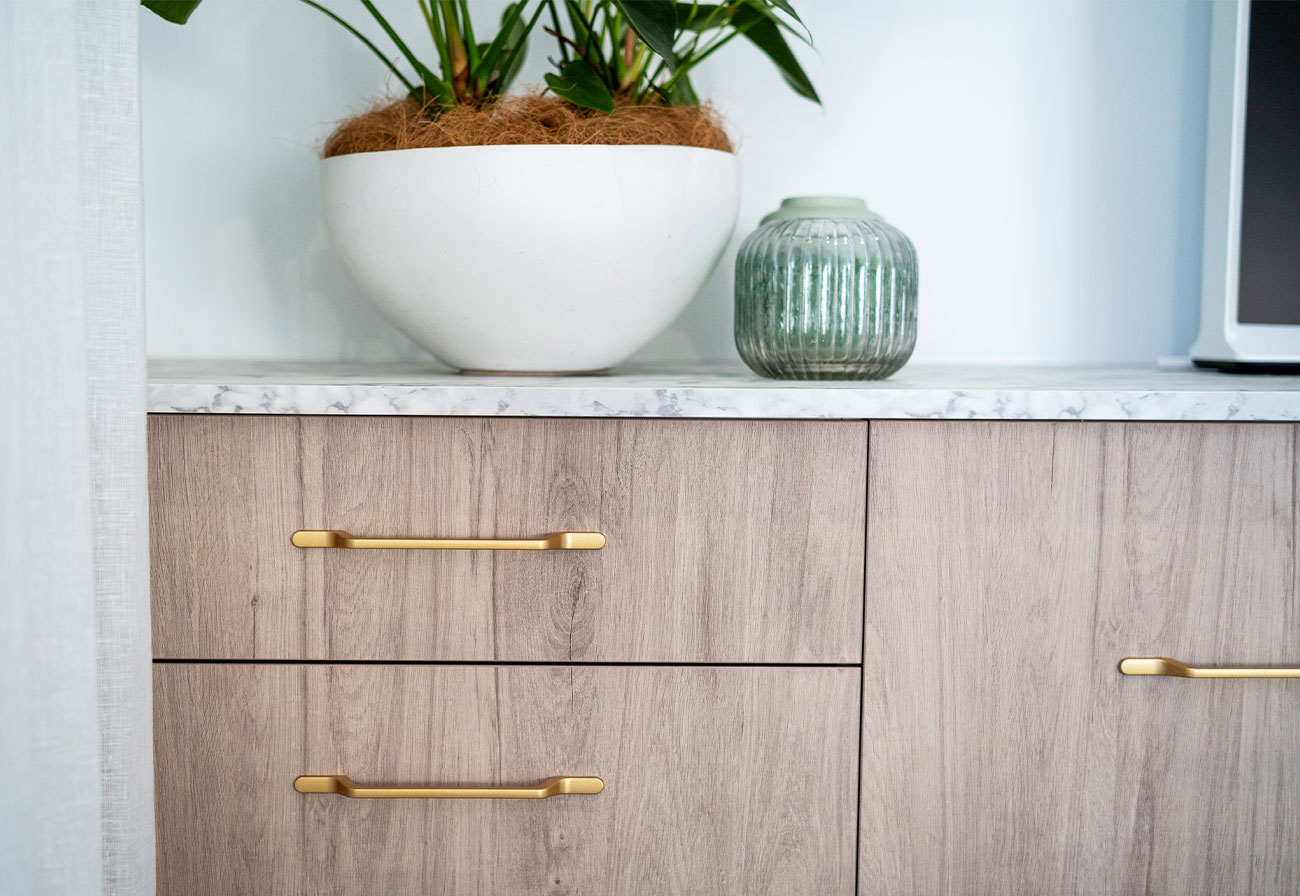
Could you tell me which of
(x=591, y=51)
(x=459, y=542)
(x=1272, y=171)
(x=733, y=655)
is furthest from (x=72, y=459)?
(x=1272, y=171)

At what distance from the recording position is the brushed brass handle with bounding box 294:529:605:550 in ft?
2.39

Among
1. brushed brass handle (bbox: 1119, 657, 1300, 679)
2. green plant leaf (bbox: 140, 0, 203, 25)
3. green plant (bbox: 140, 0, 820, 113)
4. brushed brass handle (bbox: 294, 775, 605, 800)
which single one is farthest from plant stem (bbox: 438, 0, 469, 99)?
brushed brass handle (bbox: 1119, 657, 1300, 679)

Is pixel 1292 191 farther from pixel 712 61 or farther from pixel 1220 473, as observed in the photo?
pixel 712 61

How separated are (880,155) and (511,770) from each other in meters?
0.85

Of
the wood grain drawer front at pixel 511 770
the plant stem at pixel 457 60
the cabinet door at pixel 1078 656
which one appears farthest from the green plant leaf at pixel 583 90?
the wood grain drawer front at pixel 511 770

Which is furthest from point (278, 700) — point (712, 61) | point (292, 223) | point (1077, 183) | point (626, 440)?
point (1077, 183)

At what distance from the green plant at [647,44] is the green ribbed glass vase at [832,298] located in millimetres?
172

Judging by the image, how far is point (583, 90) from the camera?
0.81m

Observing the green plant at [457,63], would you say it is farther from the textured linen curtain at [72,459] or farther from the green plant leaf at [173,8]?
the textured linen curtain at [72,459]

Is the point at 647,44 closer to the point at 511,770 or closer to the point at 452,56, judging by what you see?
the point at 452,56

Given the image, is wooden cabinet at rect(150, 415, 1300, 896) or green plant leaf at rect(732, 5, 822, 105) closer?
wooden cabinet at rect(150, 415, 1300, 896)

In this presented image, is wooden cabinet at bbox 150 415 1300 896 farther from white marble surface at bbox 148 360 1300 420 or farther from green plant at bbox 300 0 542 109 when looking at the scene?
green plant at bbox 300 0 542 109

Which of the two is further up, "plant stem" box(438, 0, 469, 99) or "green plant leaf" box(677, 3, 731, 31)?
"green plant leaf" box(677, 3, 731, 31)

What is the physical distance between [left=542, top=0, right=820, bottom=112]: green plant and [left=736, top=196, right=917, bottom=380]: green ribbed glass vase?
0.56 feet
